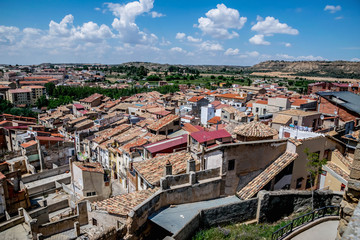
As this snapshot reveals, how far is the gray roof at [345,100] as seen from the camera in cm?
3559

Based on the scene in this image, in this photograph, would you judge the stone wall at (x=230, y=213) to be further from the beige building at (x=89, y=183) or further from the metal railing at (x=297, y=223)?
the beige building at (x=89, y=183)

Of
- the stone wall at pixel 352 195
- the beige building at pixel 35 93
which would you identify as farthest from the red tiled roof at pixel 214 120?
the beige building at pixel 35 93

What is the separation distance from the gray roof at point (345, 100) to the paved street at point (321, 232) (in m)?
29.8

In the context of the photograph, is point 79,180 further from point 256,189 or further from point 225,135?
point 256,189

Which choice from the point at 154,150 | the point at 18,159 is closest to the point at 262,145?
the point at 154,150

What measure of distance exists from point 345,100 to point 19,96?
113066 mm

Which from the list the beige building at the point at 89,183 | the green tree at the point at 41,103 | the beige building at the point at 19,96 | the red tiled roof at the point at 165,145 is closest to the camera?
the red tiled roof at the point at 165,145

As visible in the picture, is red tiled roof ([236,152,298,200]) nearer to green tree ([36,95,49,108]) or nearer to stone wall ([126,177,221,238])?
stone wall ([126,177,221,238])

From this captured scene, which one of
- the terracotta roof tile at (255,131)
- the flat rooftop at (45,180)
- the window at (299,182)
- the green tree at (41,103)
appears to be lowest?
the flat rooftop at (45,180)

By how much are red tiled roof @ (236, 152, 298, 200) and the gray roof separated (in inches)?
986

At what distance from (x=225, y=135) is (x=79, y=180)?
15.7 meters

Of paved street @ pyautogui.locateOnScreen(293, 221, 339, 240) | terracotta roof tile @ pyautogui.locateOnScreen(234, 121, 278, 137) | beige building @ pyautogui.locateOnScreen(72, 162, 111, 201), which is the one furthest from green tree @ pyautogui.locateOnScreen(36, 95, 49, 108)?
paved street @ pyautogui.locateOnScreen(293, 221, 339, 240)

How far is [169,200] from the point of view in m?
13.6

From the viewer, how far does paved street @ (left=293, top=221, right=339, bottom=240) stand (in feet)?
34.8
